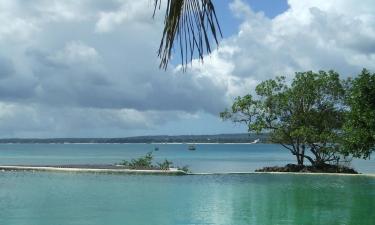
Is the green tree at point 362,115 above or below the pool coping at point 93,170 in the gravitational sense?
above

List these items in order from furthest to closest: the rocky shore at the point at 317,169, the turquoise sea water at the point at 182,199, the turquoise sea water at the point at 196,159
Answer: the turquoise sea water at the point at 196,159
the rocky shore at the point at 317,169
the turquoise sea water at the point at 182,199

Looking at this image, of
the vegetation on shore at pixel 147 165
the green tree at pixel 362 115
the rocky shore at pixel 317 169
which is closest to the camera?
the green tree at pixel 362 115

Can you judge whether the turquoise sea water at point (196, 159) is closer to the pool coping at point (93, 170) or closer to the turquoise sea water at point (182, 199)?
the pool coping at point (93, 170)

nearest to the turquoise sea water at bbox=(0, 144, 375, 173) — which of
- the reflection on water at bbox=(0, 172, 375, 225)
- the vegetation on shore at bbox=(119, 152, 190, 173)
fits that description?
the vegetation on shore at bbox=(119, 152, 190, 173)

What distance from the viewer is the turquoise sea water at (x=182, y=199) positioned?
1614 cm

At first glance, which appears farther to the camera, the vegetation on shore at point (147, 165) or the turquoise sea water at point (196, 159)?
the turquoise sea water at point (196, 159)

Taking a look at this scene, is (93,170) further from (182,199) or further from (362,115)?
(362,115)

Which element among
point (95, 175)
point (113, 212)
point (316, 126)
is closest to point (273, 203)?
point (113, 212)

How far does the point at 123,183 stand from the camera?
2592 centimetres

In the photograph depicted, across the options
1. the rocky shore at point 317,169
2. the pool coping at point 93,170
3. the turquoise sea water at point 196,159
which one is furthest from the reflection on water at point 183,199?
the turquoise sea water at point 196,159

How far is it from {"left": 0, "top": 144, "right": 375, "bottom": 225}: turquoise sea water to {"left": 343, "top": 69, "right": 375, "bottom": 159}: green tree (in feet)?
6.79

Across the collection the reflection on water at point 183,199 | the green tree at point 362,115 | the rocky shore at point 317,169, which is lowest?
the reflection on water at point 183,199

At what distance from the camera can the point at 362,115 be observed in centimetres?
2458

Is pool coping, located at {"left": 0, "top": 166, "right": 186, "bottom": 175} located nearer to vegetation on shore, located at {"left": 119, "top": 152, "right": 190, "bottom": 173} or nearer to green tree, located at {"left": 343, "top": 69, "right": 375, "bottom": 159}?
vegetation on shore, located at {"left": 119, "top": 152, "right": 190, "bottom": 173}
